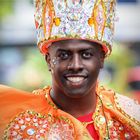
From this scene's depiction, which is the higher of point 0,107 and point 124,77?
point 0,107

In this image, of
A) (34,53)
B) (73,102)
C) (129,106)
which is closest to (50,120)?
(73,102)

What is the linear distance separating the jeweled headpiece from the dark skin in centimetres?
6

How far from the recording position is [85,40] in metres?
6.21

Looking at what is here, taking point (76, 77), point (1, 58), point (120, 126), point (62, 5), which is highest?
point (62, 5)

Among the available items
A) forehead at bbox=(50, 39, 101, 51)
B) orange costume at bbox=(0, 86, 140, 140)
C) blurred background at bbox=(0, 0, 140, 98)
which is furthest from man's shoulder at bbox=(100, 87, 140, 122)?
blurred background at bbox=(0, 0, 140, 98)

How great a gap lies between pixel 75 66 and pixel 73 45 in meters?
0.17

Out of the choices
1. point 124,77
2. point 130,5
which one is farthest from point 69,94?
point 130,5

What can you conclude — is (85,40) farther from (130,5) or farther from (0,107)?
(130,5)

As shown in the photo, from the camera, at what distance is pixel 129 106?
6664mm

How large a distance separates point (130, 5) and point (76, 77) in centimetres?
1711

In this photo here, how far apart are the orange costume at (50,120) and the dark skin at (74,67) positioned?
158mm

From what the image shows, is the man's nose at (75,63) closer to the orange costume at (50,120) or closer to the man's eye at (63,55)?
the man's eye at (63,55)

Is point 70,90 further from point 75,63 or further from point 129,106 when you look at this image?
point 129,106

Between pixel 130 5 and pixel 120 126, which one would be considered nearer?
pixel 120 126
